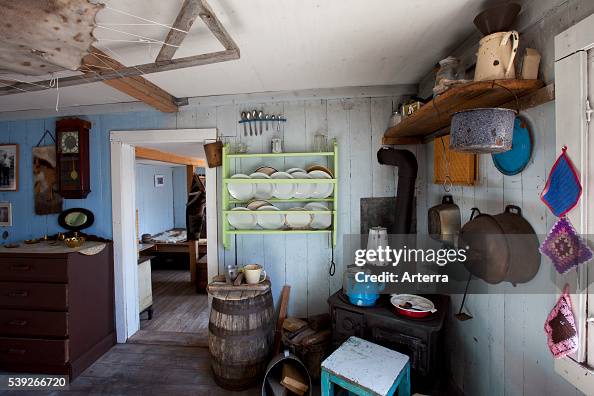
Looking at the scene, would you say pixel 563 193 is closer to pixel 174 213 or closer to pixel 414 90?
pixel 414 90

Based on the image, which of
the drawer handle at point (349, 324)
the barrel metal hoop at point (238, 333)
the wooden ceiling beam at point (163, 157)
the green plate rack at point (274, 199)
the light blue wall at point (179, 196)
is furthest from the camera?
the light blue wall at point (179, 196)

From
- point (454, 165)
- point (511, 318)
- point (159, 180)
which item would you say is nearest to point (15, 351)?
point (511, 318)

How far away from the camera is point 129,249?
A: 96.5 inches

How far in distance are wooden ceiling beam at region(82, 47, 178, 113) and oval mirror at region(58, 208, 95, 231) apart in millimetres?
1136

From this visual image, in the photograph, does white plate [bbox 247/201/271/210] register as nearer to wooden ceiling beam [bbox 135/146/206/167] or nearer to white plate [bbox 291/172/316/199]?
white plate [bbox 291/172/316/199]

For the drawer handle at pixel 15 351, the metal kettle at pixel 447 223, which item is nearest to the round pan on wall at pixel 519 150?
the metal kettle at pixel 447 223

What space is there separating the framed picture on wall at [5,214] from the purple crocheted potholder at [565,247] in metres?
3.77

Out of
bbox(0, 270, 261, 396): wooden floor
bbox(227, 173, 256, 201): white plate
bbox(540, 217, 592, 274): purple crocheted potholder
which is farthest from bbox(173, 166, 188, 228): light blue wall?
bbox(540, 217, 592, 274): purple crocheted potholder

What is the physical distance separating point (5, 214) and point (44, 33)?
2.70m

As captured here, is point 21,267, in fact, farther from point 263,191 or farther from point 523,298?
point 523,298

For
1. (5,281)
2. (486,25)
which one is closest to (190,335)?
(5,281)

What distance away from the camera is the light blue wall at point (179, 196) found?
5770 millimetres

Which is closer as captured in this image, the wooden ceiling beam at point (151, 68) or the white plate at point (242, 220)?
the wooden ceiling beam at point (151, 68)

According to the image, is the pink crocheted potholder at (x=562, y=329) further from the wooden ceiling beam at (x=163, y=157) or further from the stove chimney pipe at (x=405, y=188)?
the wooden ceiling beam at (x=163, y=157)
